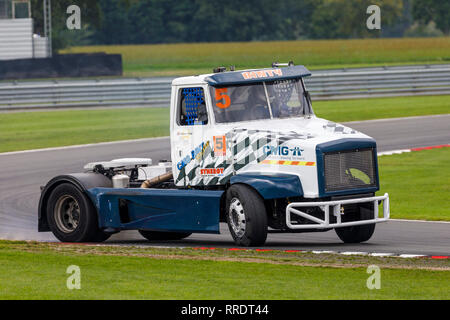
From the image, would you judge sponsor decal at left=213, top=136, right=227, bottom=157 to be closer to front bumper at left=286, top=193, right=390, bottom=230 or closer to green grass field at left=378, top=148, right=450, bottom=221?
front bumper at left=286, top=193, right=390, bottom=230

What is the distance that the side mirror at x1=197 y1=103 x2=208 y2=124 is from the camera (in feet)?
44.3

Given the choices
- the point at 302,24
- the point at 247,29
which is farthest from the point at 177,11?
the point at 302,24

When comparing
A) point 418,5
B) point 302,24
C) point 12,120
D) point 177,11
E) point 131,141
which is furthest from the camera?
point 302,24

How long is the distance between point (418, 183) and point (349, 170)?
23.8ft

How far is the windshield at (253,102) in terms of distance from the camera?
528 inches

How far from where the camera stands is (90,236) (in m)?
14.5

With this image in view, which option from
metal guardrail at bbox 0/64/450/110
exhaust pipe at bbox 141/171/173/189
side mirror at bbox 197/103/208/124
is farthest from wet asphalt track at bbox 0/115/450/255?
metal guardrail at bbox 0/64/450/110

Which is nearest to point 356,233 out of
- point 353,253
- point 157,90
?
point 353,253

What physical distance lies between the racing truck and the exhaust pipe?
17 mm

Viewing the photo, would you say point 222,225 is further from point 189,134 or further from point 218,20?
point 218,20

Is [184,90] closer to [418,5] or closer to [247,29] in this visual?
[418,5]

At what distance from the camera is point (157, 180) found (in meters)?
14.5

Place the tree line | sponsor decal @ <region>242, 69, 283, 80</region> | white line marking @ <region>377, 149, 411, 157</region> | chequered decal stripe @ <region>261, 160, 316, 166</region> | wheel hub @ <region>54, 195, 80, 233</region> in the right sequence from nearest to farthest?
chequered decal stripe @ <region>261, 160, 316, 166</region> → sponsor decal @ <region>242, 69, 283, 80</region> → wheel hub @ <region>54, 195, 80, 233</region> → white line marking @ <region>377, 149, 411, 157</region> → the tree line
